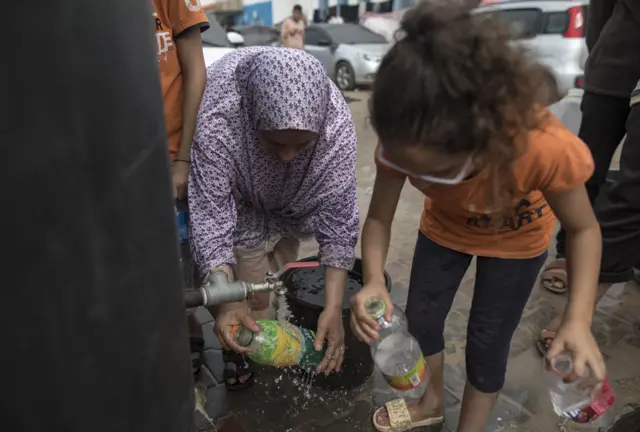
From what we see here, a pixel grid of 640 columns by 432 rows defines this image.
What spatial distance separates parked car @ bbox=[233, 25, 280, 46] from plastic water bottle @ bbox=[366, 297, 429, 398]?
11.8 m

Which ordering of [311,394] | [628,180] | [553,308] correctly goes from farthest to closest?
[553,308], [311,394], [628,180]

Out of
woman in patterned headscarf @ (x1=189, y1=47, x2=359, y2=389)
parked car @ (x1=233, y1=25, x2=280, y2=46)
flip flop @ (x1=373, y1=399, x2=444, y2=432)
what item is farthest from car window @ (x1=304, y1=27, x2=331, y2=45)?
flip flop @ (x1=373, y1=399, x2=444, y2=432)

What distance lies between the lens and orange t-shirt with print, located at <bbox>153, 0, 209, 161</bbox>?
70.5 inches

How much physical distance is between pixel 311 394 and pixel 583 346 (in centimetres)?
129

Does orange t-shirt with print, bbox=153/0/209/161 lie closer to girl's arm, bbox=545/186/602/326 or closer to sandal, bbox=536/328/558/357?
girl's arm, bbox=545/186/602/326

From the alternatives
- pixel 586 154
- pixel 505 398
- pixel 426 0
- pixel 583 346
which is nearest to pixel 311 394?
pixel 505 398

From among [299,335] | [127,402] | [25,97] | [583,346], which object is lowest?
[299,335]

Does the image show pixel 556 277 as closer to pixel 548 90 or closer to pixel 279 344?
pixel 279 344

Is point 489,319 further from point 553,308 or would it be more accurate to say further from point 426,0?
point 553,308

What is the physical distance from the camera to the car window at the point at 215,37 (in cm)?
543

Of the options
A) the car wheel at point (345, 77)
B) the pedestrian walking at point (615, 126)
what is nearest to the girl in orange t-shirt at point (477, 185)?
the pedestrian walking at point (615, 126)

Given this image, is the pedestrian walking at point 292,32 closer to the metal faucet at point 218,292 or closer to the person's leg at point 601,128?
the person's leg at point 601,128

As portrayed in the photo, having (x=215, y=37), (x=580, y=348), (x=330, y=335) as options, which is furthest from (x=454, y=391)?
(x=215, y=37)

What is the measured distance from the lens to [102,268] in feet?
1.91
